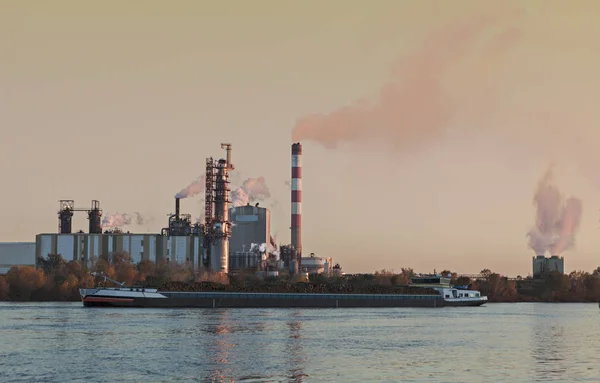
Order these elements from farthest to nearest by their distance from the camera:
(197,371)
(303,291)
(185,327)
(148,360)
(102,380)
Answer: (303,291)
(185,327)
(148,360)
(197,371)
(102,380)

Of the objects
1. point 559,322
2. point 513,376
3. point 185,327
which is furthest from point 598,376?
point 559,322

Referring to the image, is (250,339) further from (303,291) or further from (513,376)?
(303,291)

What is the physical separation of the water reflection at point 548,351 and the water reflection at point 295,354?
48.3ft

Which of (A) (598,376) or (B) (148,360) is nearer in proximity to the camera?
(A) (598,376)

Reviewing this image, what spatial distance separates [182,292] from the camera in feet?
570

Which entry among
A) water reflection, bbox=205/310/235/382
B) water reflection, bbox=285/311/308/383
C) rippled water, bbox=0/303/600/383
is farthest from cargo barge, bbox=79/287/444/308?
water reflection, bbox=285/311/308/383

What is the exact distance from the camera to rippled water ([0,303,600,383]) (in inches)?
2542

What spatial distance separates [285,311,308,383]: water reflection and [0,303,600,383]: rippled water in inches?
2.8

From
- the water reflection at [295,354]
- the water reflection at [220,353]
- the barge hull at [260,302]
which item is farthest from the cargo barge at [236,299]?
the water reflection at [295,354]

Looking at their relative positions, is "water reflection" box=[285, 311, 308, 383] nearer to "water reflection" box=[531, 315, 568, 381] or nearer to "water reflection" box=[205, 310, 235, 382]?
"water reflection" box=[205, 310, 235, 382]

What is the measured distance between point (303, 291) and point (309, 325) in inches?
3156

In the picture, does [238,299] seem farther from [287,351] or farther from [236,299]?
[287,351]

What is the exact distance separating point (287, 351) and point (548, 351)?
20828mm

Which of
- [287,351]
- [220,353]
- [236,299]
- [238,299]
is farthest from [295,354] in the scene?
[238,299]
